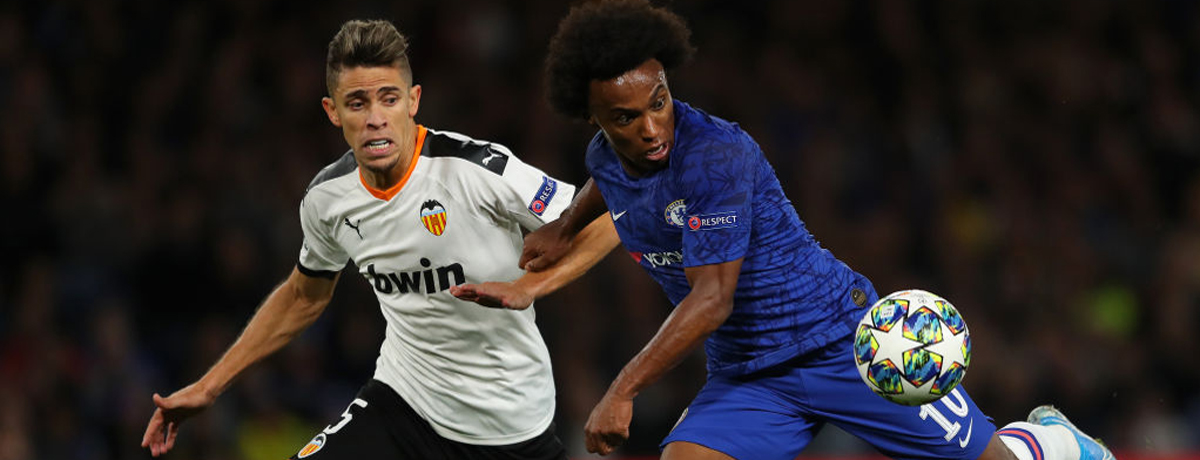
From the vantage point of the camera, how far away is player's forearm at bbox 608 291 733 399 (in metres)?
3.71

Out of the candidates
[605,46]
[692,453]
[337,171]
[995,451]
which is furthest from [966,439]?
[337,171]

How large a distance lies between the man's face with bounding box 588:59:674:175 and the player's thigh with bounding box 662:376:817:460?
82cm

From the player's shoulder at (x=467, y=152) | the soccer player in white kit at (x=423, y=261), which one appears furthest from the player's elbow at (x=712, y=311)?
the player's shoulder at (x=467, y=152)

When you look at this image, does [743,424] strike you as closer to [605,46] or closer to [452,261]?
[452,261]

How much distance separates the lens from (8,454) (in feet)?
24.6

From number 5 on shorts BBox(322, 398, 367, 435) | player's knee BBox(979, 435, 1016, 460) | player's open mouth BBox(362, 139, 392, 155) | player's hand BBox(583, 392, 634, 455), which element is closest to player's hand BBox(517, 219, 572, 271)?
player's open mouth BBox(362, 139, 392, 155)

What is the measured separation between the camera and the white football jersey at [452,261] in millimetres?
4312

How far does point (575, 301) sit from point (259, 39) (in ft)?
10.6

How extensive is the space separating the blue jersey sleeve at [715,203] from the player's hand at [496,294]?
0.52 m

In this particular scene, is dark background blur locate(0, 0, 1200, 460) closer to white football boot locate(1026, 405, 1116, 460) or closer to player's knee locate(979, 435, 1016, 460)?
white football boot locate(1026, 405, 1116, 460)

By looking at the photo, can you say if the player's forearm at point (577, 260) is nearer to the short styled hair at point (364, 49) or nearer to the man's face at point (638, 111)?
the man's face at point (638, 111)

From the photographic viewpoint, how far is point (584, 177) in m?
9.80

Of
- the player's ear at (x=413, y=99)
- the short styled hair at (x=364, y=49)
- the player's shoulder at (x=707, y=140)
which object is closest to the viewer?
the player's shoulder at (x=707, y=140)

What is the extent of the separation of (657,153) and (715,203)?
0.23 meters
